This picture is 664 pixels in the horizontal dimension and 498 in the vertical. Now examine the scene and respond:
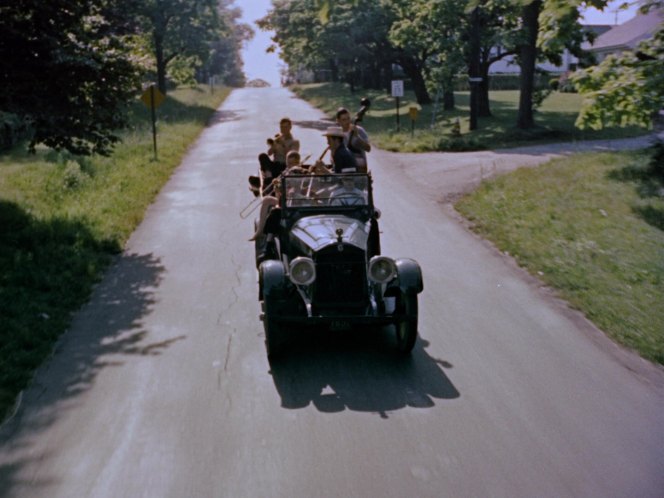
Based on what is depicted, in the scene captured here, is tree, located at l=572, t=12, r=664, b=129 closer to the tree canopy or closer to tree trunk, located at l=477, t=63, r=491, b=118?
the tree canopy

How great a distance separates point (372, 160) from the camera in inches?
805

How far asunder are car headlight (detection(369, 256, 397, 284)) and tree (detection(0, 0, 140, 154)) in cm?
640

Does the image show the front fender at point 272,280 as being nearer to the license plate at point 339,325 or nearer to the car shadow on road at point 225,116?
the license plate at point 339,325

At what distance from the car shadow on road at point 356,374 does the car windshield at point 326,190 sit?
1.48m

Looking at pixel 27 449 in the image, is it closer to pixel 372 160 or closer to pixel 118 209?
pixel 118 209

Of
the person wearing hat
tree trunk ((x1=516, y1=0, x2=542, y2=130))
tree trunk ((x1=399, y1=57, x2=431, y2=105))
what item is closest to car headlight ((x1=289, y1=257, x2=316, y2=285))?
the person wearing hat

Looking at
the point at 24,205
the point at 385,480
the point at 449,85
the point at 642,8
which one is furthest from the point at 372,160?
the point at 385,480

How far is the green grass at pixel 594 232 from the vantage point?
7828mm

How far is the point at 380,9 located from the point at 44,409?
29.8 metres

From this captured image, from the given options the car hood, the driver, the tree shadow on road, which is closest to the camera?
the tree shadow on road

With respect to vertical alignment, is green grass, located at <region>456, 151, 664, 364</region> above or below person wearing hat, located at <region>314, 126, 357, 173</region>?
below

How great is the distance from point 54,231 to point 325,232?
6257mm

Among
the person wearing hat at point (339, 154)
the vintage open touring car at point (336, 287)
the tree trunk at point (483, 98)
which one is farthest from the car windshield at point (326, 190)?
the tree trunk at point (483, 98)

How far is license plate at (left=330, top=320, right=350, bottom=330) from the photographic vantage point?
252 inches
